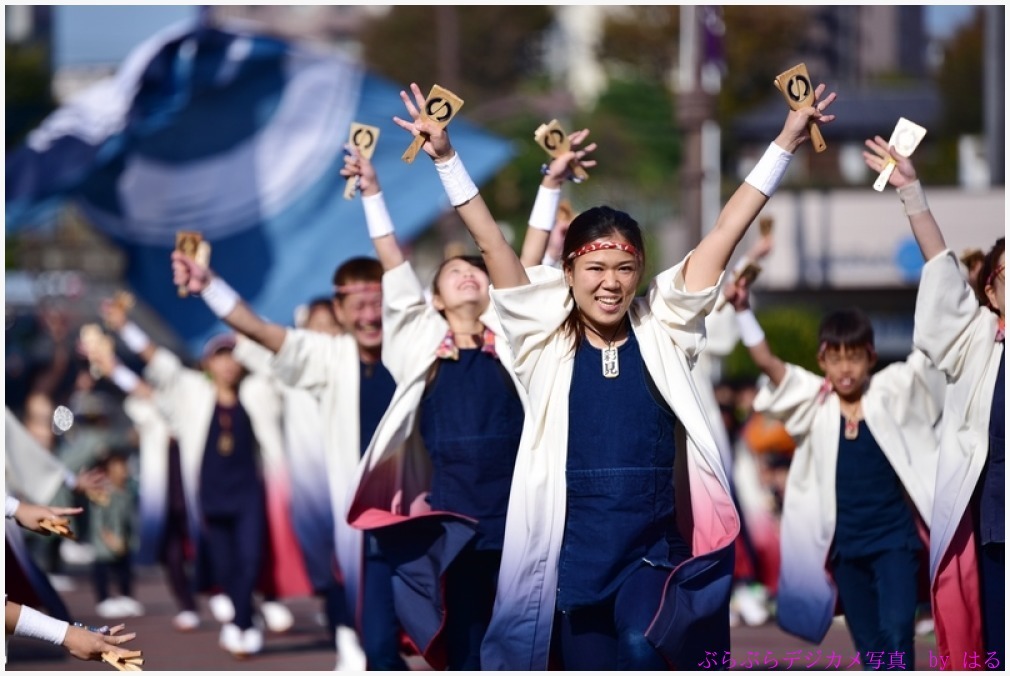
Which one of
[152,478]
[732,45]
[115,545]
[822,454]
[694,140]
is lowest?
[115,545]

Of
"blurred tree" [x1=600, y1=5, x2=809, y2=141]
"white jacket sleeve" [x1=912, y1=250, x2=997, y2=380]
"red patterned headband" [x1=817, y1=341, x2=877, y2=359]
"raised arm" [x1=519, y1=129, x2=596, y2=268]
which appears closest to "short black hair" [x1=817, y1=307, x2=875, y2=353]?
"red patterned headband" [x1=817, y1=341, x2=877, y2=359]

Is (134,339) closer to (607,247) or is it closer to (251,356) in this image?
(251,356)

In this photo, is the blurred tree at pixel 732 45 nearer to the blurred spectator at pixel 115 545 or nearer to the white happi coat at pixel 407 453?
the blurred spectator at pixel 115 545

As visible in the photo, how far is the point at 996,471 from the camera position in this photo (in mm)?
6953

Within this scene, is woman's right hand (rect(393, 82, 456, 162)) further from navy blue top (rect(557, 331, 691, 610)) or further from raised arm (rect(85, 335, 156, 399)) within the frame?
raised arm (rect(85, 335, 156, 399))

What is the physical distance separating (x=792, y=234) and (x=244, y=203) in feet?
41.0

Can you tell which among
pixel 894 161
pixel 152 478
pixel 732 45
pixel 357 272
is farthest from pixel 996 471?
pixel 732 45

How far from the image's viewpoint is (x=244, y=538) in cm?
1177

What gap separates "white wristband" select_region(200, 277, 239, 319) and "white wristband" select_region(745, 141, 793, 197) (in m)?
2.85

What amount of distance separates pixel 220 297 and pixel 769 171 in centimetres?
292

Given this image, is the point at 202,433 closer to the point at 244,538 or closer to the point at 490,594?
the point at 244,538

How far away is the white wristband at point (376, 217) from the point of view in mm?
7613

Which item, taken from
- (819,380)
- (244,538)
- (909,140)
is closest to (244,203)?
(244,538)

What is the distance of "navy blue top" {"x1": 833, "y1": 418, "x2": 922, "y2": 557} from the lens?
26.3 ft
